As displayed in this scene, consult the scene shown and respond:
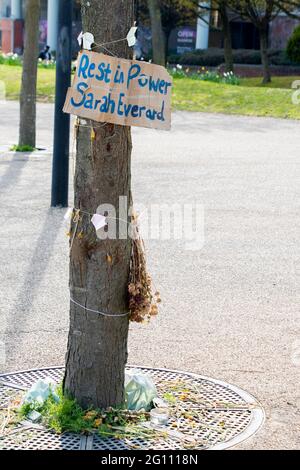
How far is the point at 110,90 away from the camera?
4633mm

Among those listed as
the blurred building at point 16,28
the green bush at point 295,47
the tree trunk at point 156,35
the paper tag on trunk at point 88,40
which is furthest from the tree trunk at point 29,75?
the blurred building at point 16,28

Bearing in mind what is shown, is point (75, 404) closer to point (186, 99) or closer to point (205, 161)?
point (205, 161)

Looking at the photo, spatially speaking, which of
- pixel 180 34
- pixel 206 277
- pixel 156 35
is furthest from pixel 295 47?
pixel 206 277

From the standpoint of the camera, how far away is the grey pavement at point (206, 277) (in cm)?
579

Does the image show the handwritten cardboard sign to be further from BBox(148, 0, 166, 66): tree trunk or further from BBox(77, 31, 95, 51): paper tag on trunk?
BBox(148, 0, 166, 66): tree trunk

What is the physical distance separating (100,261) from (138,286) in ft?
0.75

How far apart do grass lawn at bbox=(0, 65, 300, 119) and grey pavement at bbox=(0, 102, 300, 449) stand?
6934 millimetres

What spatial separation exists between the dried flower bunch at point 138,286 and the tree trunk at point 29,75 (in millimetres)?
9648

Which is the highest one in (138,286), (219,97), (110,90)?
(110,90)

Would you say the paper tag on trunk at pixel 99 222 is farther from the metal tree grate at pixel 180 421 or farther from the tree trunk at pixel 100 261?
the metal tree grate at pixel 180 421

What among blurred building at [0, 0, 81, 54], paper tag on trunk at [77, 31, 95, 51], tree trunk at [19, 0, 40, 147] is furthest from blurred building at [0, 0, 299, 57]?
paper tag on trunk at [77, 31, 95, 51]

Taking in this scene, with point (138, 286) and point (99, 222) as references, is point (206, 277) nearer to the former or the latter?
point (138, 286)

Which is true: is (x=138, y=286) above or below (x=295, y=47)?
below

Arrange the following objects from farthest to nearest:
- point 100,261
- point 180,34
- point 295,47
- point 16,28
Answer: point 16,28 < point 180,34 < point 295,47 < point 100,261
